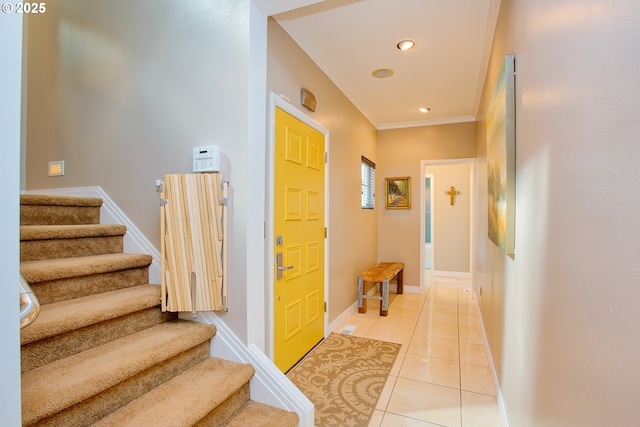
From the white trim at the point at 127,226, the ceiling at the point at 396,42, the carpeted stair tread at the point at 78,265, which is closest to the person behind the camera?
the carpeted stair tread at the point at 78,265

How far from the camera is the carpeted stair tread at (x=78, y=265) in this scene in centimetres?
156

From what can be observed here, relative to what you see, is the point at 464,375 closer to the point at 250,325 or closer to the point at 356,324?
the point at 356,324

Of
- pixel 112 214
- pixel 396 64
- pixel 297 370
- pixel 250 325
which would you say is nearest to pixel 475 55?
pixel 396 64

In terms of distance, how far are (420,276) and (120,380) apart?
14.8 ft

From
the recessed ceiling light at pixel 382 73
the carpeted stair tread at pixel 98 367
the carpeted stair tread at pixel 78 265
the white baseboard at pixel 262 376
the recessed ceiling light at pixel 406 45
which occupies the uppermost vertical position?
the recessed ceiling light at pixel 382 73

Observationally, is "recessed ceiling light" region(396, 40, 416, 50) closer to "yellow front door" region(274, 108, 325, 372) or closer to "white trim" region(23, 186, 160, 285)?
"yellow front door" region(274, 108, 325, 372)

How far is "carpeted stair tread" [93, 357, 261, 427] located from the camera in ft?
4.16

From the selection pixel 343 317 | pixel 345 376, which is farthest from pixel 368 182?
pixel 345 376

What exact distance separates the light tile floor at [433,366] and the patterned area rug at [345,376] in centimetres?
9

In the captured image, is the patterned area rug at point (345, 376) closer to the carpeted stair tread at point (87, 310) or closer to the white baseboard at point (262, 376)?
the white baseboard at point (262, 376)

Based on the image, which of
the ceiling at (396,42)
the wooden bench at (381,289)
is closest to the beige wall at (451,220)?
the ceiling at (396,42)

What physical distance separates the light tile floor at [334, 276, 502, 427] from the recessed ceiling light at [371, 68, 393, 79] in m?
2.87

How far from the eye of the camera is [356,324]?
355cm

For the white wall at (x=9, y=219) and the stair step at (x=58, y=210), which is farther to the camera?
the stair step at (x=58, y=210)
